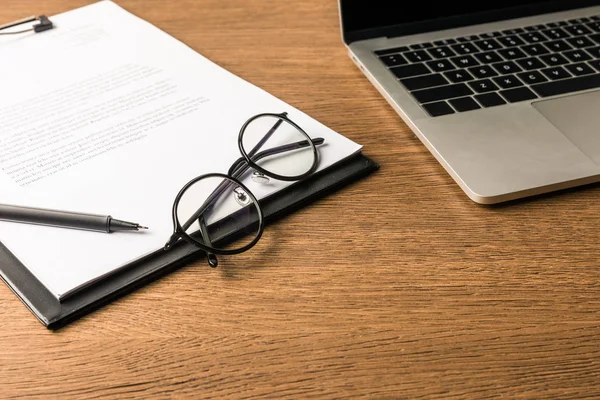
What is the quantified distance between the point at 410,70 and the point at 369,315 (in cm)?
36

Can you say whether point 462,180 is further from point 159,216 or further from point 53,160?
point 53,160

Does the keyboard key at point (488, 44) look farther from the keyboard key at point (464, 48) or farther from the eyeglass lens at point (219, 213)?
the eyeglass lens at point (219, 213)

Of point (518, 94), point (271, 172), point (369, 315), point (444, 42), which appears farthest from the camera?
point (444, 42)

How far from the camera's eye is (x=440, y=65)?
741 mm

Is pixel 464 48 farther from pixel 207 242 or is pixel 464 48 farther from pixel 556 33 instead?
pixel 207 242

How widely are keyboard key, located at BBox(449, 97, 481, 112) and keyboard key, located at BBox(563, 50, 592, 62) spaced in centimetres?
17

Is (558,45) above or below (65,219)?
below

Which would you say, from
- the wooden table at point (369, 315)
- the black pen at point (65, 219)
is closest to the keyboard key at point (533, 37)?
the wooden table at point (369, 315)

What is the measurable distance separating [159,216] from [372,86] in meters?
0.35

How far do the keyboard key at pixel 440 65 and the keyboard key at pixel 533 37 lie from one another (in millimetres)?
126

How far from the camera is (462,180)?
57cm

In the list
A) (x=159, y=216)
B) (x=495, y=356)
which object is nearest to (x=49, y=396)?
(x=159, y=216)

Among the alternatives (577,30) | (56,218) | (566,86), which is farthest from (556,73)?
(56,218)

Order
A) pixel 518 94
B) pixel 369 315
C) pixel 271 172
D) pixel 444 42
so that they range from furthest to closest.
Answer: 1. pixel 444 42
2. pixel 518 94
3. pixel 271 172
4. pixel 369 315
